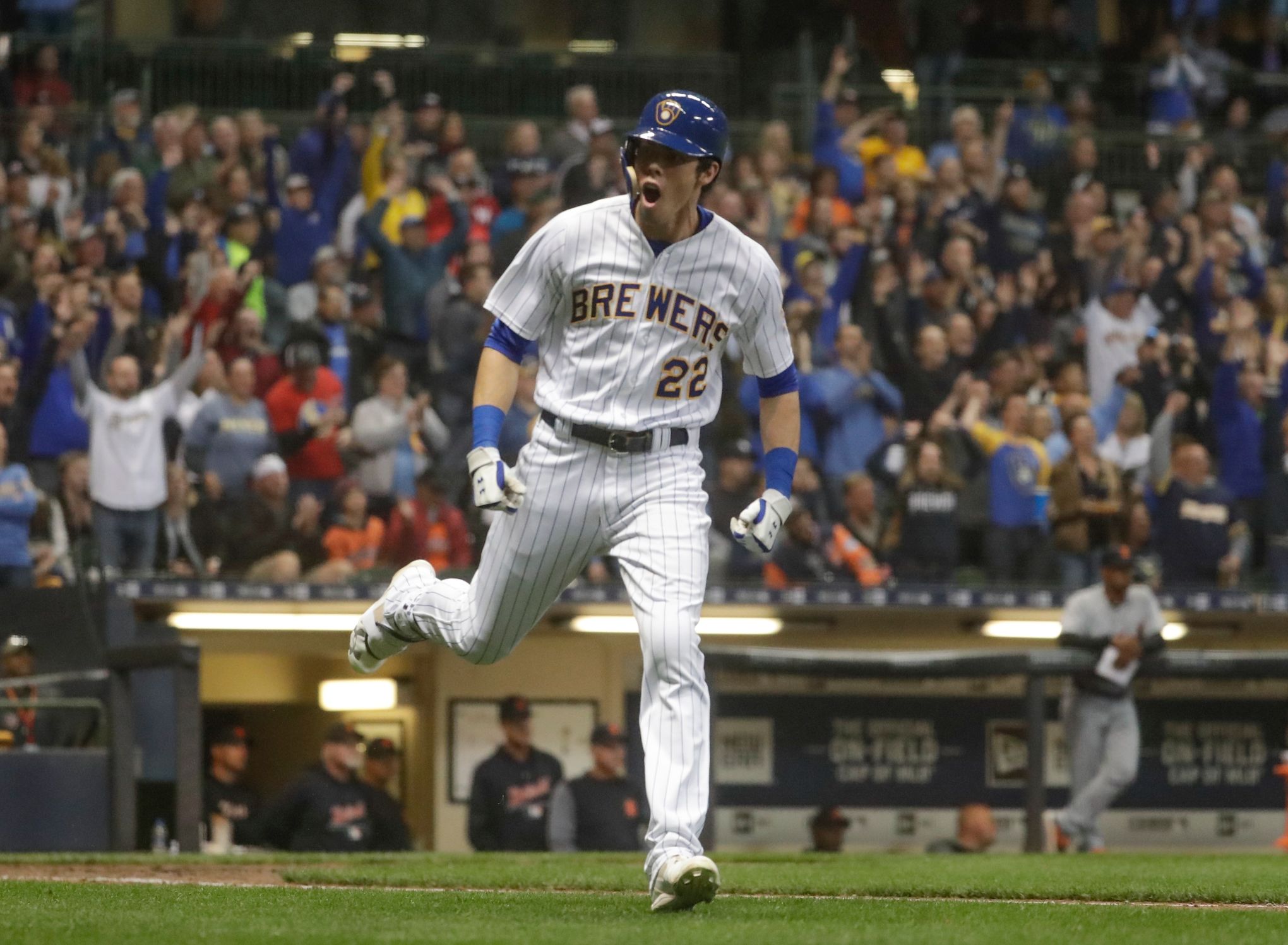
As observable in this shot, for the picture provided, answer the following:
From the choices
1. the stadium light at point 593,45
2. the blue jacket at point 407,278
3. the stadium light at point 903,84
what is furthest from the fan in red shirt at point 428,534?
the stadium light at point 593,45

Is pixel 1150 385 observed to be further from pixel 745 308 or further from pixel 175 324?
pixel 745 308

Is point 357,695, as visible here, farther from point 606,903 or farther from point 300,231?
point 606,903

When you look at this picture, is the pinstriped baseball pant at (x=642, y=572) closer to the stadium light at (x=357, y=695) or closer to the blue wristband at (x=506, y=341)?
the blue wristband at (x=506, y=341)

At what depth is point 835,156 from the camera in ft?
50.0

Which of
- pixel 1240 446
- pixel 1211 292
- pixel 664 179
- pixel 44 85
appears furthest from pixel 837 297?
pixel 664 179

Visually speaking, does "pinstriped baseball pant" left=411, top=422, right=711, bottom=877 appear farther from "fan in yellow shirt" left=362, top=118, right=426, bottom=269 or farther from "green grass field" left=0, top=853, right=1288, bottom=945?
"fan in yellow shirt" left=362, top=118, right=426, bottom=269

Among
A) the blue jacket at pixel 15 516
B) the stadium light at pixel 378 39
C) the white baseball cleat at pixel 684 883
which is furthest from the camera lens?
the stadium light at pixel 378 39

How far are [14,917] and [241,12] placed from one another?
15212mm

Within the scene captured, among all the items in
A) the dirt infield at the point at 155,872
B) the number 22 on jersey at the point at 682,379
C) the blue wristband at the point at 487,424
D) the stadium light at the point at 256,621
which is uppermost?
the number 22 on jersey at the point at 682,379

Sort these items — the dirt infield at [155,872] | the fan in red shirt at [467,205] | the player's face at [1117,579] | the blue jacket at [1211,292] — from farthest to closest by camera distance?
1. the blue jacket at [1211,292]
2. the fan in red shirt at [467,205]
3. the player's face at [1117,579]
4. the dirt infield at [155,872]

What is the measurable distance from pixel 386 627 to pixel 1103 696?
16.0ft

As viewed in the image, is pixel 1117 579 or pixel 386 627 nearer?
pixel 386 627

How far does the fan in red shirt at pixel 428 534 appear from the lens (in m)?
11.4

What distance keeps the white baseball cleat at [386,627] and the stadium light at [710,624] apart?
5.84 meters
